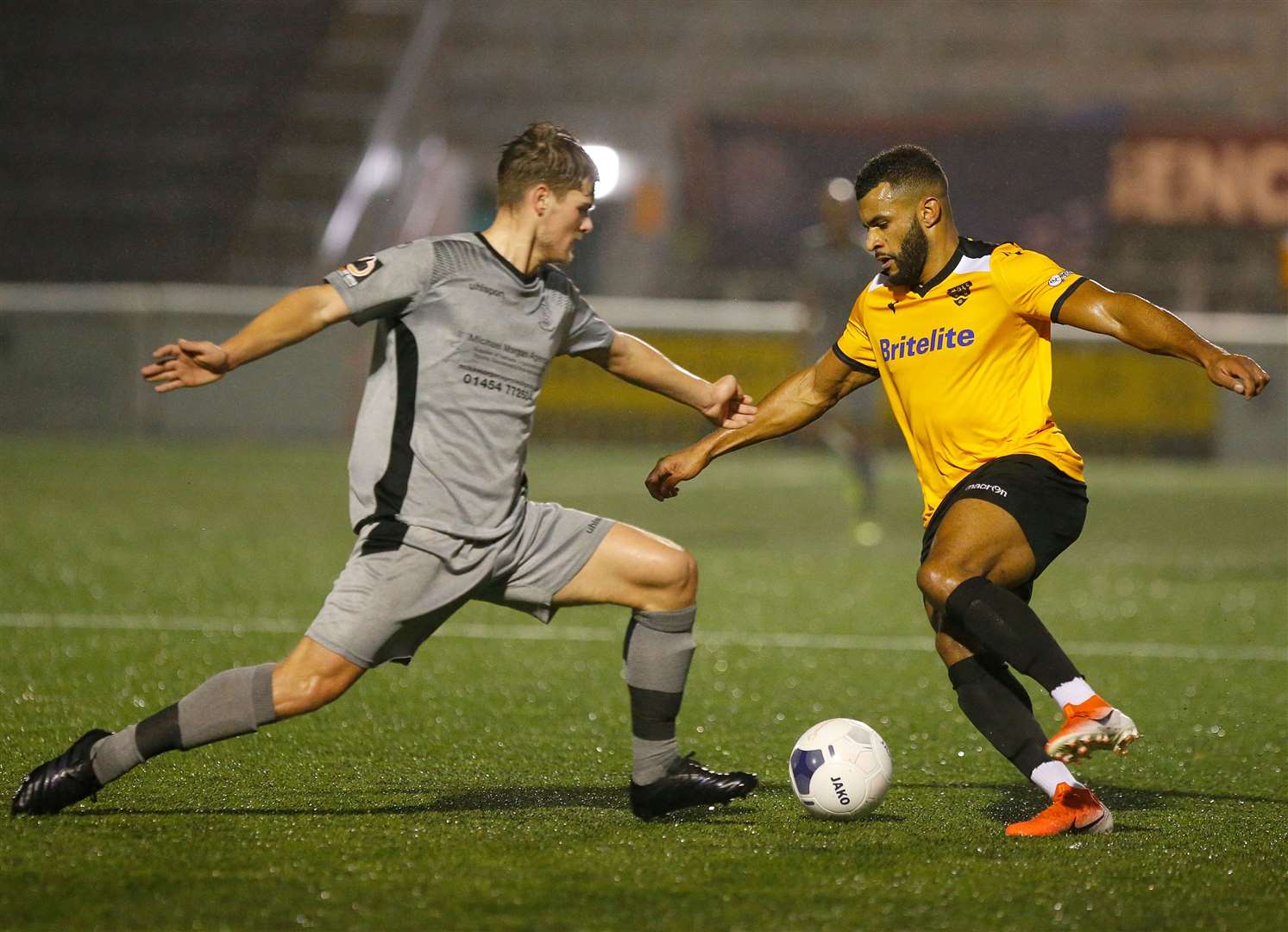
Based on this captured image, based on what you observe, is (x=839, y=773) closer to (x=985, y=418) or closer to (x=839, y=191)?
(x=985, y=418)

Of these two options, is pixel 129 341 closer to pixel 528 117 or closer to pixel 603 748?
pixel 528 117

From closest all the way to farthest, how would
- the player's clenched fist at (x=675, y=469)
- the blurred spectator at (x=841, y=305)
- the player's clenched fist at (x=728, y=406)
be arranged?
the player's clenched fist at (x=728, y=406), the player's clenched fist at (x=675, y=469), the blurred spectator at (x=841, y=305)

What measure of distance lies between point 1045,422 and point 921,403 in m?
0.33

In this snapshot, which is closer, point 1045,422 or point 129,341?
point 1045,422

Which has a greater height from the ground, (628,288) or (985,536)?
(628,288)

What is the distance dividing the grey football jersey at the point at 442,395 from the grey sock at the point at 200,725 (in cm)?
47

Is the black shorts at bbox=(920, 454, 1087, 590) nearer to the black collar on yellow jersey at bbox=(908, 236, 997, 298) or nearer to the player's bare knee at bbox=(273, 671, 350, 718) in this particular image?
the black collar on yellow jersey at bbox=(908, 236, 997, 298)

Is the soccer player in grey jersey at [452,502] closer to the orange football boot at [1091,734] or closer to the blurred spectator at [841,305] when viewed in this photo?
the orange football boot at [1091,734]

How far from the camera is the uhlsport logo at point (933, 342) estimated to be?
4633 mm

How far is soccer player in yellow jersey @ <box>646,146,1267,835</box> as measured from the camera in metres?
4.38

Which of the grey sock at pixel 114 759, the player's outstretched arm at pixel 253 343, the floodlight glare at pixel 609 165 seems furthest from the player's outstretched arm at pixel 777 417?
the floodlight glare at pixel 609 165

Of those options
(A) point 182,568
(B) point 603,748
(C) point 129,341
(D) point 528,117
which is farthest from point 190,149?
(B) point 603,748

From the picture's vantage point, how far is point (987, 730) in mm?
4559

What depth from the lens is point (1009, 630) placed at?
4348mm
